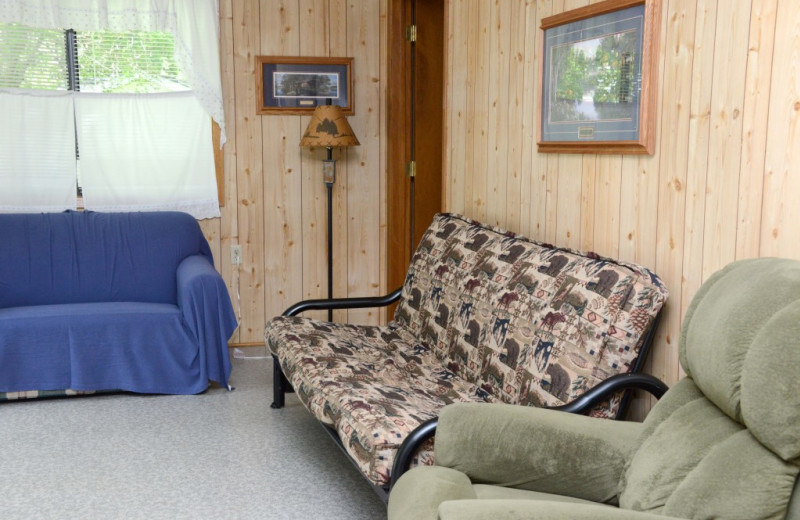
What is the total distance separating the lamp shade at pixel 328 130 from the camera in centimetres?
489

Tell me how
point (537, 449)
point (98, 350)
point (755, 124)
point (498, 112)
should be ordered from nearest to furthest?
point (537, 449)
point (755, 124)
point (498, 112)
point (98, 350)

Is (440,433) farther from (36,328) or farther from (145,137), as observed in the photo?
(145,137)

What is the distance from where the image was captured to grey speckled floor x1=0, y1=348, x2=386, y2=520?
3.01 metres

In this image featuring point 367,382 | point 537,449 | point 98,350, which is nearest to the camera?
point 537,449

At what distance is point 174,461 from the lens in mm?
3432

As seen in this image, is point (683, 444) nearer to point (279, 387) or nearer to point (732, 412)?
point (732, 412)

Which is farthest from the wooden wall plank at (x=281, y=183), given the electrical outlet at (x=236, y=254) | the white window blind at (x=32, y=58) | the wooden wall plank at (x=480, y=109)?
the wooden wall plank at (x=480, y=109)

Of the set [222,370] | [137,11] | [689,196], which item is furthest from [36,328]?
[689,196]

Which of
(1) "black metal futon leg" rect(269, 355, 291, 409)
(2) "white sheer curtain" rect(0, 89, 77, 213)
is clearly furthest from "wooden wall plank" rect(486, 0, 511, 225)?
(2) "white sheer curtain" rect(0, 89, 77, 213)

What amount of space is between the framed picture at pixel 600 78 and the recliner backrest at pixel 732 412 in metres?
0.89

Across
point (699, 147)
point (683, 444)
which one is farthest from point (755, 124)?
point (683, 444)

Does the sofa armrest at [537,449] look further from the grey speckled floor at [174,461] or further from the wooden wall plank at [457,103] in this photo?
the wooden wall plank at [457,103]

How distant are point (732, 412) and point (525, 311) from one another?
121 centimetres

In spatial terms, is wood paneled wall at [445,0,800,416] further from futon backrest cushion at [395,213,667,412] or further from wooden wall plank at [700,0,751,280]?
futon backrest cushion at [395,213,667,412]
